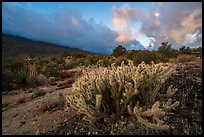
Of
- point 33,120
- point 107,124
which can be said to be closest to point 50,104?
point 33,120

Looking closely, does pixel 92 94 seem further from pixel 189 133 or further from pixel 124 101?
pixel 189 133

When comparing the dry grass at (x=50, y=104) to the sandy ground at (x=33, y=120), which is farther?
the dry grass at (x=50, y=104)

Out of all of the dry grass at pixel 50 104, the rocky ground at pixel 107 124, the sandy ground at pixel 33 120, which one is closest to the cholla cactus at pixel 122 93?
the rocky ground at pixel 107 124

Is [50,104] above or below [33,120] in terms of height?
above

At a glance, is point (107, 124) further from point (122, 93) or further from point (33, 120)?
point (33, 120)

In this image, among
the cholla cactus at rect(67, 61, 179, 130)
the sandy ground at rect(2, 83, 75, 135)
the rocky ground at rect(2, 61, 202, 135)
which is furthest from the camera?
the sandy ground at rect(2, 83, 75, 135)

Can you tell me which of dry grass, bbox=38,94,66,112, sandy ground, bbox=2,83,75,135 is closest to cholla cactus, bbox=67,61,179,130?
sandy ground, bbox=2,83,75,135

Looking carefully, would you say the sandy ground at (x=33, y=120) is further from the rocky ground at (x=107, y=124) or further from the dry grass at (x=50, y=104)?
the dry grass at (x=50, y=104)

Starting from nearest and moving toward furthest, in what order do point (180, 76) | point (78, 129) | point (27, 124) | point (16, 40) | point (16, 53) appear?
point (78, 129) → point (27, 124) → point (180, 76) → point (16, 53) → point (16, 40)

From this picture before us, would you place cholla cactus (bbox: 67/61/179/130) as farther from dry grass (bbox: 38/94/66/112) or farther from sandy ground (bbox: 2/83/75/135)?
dry grass (bbox: 38/94/66/112)

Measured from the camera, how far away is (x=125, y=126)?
4.19 m

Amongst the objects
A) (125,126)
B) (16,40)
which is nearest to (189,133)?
(125,126)

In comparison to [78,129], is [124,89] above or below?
above

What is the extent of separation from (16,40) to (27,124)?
59.7 m
